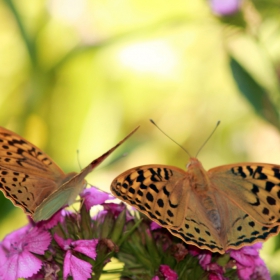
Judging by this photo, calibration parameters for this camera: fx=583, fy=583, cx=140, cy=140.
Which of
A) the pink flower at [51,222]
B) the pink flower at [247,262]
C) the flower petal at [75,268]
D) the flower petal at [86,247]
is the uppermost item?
the pink flower at [51,222]

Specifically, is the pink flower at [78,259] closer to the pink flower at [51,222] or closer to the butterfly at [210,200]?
the pink flower at [51,222]

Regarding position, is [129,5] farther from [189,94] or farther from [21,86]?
[21,86]

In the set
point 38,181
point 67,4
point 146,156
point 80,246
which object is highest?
A: point 67,4

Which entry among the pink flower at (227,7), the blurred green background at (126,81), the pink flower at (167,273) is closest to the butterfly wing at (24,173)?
the pink flower at (167,273)

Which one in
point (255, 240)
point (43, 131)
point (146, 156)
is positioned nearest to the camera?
point (255, 240)

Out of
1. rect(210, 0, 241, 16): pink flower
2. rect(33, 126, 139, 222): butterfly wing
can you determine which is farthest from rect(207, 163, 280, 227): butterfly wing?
rect(210, 0, 241, 16): pink flower

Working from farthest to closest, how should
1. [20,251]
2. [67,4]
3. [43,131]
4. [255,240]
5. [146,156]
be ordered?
[67,4] < [146,156] < [43,131] < [20,251] < [255,240]

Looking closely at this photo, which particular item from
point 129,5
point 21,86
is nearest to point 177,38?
point 129,5

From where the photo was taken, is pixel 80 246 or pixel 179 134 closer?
pixel 80 246

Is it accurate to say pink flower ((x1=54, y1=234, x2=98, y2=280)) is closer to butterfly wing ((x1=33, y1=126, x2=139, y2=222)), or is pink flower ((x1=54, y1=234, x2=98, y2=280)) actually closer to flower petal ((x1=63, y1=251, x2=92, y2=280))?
flower petal ((x1=63, y1=251, x2=92, y2=280))
